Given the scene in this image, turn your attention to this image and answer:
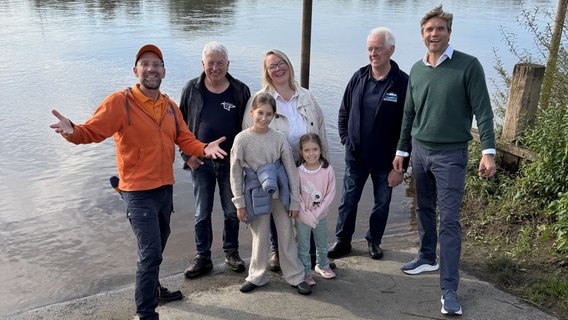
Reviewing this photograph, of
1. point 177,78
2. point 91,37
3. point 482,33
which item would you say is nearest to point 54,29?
point 91,37

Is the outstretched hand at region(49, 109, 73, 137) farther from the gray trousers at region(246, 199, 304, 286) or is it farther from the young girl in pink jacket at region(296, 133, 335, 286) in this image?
the young girl in pink jacket at region(296, 133, 335, 286)

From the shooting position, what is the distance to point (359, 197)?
4660 millimetres

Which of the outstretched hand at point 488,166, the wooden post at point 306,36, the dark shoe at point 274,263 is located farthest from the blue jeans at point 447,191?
the wooden post at point 306,36

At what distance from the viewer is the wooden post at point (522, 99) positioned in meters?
→ 5.80

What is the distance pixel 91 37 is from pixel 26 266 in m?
16.2

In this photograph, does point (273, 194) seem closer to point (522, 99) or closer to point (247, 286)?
point (247, 286)

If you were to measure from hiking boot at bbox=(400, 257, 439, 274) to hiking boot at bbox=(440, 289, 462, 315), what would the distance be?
60cm

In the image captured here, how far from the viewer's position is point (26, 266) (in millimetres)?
5289

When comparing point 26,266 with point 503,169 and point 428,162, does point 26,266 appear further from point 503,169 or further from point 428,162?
point 503,169

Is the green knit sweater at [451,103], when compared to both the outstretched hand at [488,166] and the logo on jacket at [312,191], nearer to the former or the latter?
the outstretched hand at [488,166]

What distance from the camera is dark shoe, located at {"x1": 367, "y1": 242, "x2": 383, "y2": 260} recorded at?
471cm

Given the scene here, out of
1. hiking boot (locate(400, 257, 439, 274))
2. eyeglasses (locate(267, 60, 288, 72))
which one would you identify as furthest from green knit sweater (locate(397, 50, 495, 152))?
hiking boot (locate(400, 257, 439, 274))

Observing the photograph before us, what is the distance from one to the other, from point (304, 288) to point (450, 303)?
1.16 m

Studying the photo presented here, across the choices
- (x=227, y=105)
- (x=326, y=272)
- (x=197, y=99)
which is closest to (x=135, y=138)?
(x=197, y=99)
